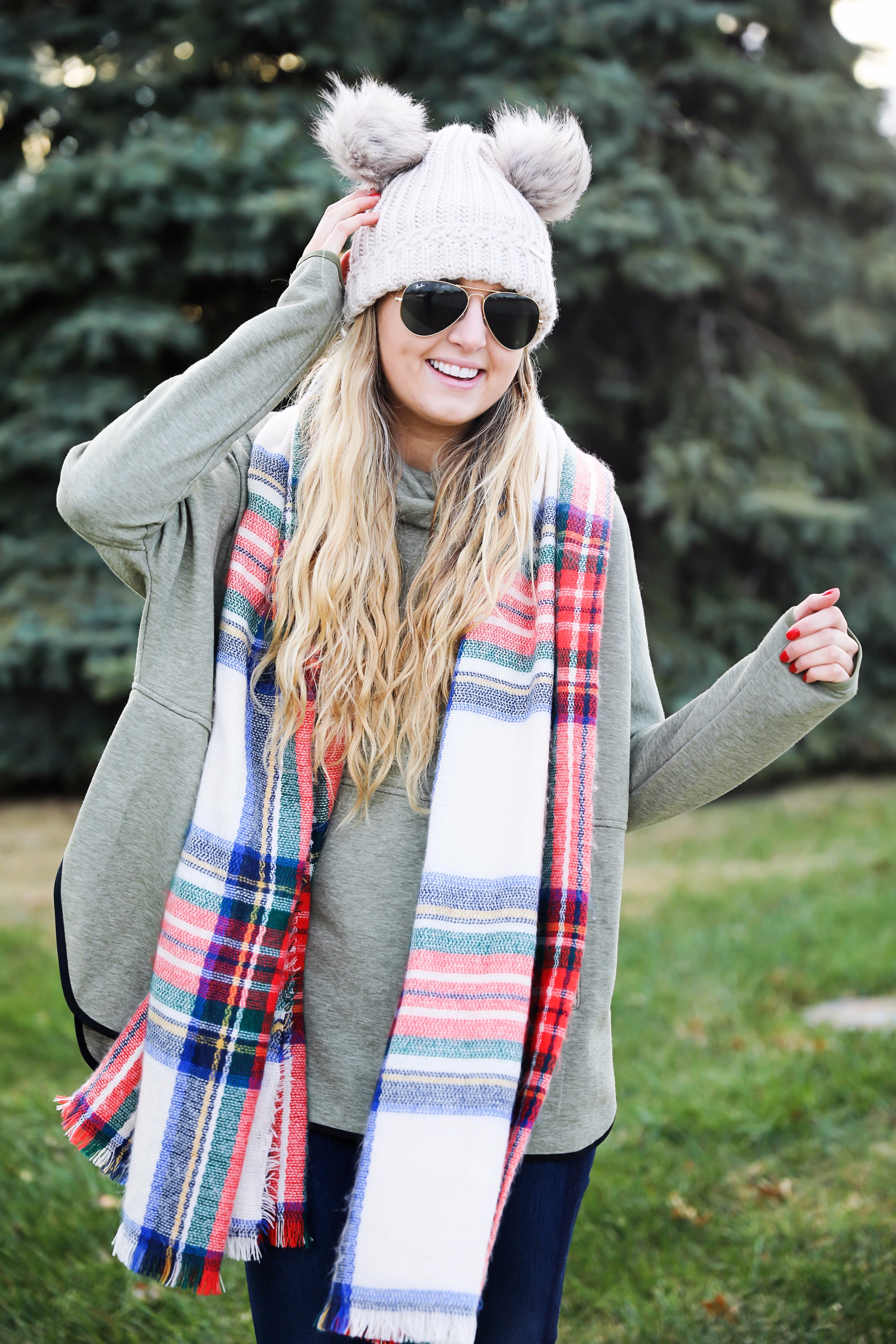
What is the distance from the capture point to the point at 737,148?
7621mm

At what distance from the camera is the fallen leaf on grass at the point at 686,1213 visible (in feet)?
Answer: 9.80

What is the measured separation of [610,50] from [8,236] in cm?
381

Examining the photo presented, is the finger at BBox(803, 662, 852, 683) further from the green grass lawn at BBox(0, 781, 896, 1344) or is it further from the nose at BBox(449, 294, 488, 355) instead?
the green grass lawn at BBox(0, 781, 896, 1344)

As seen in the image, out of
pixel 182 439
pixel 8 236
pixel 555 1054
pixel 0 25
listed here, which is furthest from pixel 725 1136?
pixel 0 25

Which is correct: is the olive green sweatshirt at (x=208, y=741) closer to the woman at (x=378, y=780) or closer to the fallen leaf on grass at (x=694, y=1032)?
the woman at (x=378, y=780)

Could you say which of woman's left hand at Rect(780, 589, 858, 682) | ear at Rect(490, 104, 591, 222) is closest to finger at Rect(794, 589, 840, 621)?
woman's left hand at Rect(780, 589, 858, 682)

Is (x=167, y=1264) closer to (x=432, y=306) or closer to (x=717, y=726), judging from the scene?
(x=717, y=726)

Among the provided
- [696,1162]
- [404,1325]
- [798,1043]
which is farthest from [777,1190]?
[404,1325]

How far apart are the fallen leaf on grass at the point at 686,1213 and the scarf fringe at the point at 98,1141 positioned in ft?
5.92

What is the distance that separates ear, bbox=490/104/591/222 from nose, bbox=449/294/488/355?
22cm

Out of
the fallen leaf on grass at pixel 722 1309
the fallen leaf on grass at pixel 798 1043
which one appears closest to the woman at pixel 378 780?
the fallen leaf on grass at pixel 722 1309

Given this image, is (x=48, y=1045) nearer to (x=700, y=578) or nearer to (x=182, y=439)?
(x=182, y=439)

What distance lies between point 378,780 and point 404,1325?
28.4 inches

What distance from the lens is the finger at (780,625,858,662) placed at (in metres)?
1.62
